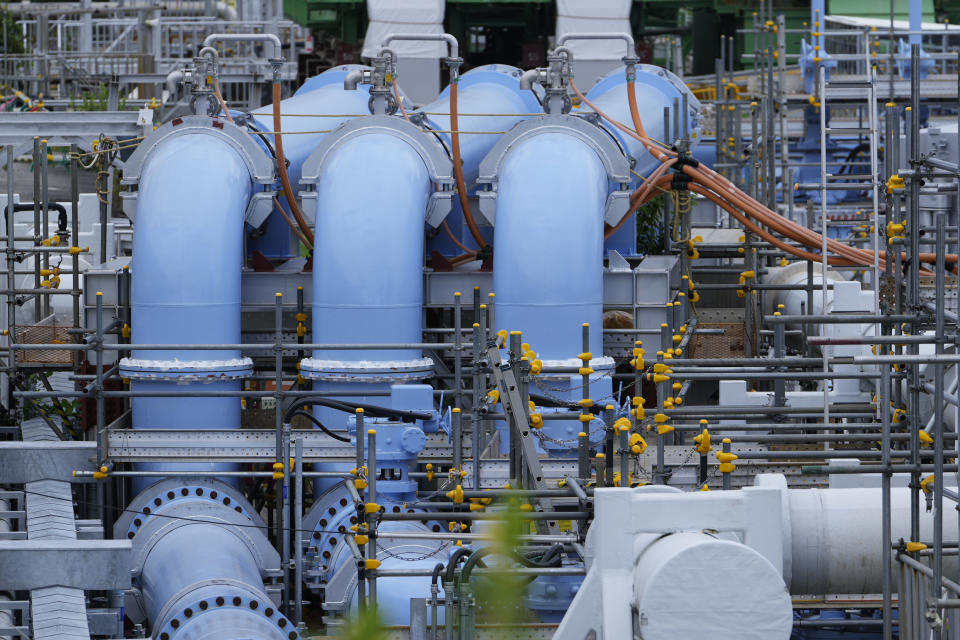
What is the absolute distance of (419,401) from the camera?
15898 millimetres

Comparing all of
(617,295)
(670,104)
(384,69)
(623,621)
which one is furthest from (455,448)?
(670,104)

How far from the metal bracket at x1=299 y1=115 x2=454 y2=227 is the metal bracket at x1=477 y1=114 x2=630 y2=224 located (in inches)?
14.0

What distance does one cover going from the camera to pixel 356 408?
16.0 meters

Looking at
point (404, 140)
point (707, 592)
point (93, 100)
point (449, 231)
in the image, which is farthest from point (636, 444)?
point (93, 100)

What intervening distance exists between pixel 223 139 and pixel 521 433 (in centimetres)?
624

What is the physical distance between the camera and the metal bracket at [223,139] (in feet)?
57.9

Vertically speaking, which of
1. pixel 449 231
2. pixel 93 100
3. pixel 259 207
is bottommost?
pixel 449 231

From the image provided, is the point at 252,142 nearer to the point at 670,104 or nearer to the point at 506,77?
the point at 506,77

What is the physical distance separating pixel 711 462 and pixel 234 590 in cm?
377

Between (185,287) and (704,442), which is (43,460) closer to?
(185,287)

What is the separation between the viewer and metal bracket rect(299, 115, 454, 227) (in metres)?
17.7

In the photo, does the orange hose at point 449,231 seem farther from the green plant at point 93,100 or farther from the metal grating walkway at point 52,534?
the green plant at point 93,100

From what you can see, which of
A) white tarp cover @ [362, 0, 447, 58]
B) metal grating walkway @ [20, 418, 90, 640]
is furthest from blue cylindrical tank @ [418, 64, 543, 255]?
white tarp cover @ [362, 0, 447, 58]

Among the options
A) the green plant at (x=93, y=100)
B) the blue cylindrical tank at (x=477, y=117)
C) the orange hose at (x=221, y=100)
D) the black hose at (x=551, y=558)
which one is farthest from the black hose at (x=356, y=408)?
the green plant at (x=93, y=100)
